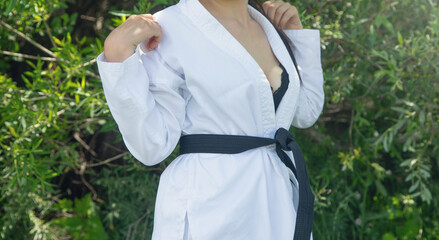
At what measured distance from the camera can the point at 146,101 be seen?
1.29 meters

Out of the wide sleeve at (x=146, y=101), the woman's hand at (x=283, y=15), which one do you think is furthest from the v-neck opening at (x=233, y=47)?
the woman's hand at (x=283, y=15)

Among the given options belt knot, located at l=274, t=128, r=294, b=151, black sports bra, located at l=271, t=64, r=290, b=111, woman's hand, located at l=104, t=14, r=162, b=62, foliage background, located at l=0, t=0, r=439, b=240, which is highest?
woman's hand, located at l=104, t=14, r=162, b=62

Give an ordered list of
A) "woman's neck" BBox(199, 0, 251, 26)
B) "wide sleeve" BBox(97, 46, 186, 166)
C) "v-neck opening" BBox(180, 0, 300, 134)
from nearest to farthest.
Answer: "wide sleeve" BBox(97, 46, 186, 166) → "v-neck opening" BBox(180, 0, 300, 134) → "woman's neck" BBox(199, 0, 251, 26)

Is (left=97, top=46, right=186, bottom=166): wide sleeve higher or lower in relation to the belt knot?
higher

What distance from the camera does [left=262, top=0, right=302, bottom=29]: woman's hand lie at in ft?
5.79

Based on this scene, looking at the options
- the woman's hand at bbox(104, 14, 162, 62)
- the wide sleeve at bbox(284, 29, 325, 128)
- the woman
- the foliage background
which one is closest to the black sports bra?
the woman

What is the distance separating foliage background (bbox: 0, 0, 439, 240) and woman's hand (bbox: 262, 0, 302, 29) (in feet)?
1.81

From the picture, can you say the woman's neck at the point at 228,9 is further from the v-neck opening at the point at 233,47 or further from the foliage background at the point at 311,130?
the foliage background at the point at 311,130

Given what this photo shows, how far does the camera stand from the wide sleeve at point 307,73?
5.68 ft

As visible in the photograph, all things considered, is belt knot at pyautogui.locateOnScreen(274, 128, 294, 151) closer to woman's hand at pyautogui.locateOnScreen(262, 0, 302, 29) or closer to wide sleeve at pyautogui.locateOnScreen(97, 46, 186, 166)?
wide sleeve at pyautogui.locateOnScreen(97, 46, 186, 166)

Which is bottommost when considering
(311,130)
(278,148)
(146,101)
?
(311,130)

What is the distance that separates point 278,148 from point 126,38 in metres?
0.52

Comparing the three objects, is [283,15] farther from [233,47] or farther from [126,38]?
[126,38]

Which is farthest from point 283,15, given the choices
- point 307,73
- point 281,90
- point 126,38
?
point 126,38
